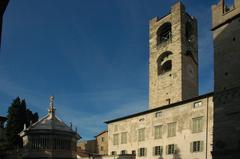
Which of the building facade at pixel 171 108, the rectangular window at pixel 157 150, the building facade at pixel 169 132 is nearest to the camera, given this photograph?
the building facade at pixel 169 132

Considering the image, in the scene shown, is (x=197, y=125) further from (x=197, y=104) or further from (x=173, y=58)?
(x=173, y=58)

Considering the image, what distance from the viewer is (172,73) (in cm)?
6372

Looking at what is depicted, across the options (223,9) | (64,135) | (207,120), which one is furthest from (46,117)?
(223,9)

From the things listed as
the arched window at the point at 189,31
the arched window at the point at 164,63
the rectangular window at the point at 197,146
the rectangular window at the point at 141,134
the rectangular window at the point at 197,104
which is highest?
the arched window at the point at 189,31

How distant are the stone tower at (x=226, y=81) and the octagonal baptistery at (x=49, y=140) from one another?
26.5 m

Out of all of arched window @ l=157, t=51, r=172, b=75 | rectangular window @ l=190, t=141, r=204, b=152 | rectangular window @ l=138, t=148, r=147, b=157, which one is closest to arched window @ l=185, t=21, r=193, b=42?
arched window @ l=157, t=51, r=172, b=75

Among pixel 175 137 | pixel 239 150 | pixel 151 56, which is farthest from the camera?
pixel 151 56

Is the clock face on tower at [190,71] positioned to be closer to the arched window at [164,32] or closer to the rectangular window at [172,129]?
the arched window at [164,32]

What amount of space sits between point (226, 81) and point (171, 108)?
70.5 feet

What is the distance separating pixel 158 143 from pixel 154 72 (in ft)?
67.4

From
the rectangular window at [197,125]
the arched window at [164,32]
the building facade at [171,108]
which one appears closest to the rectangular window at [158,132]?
the building facade at [171,108]

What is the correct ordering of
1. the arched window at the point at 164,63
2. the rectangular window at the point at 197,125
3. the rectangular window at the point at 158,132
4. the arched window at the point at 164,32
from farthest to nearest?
the arched window at the point at 164,32 < the arched window at the point at 164,63 < the rectangular window at the point at 158,132 < the rectangular window at the point at 197,125

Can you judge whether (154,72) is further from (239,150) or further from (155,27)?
(239,150)

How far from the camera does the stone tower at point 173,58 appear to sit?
6253cm
